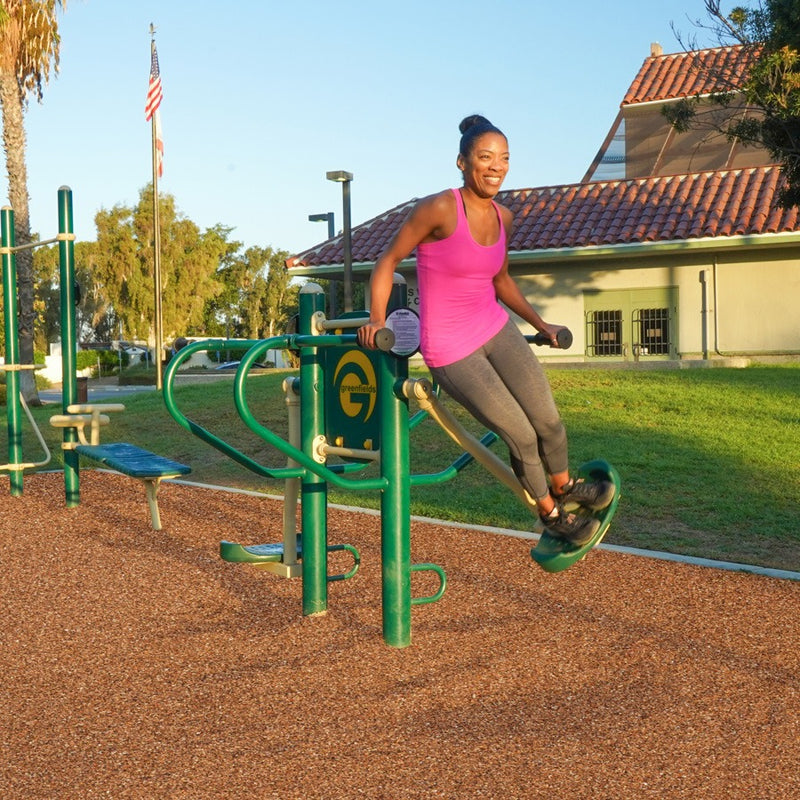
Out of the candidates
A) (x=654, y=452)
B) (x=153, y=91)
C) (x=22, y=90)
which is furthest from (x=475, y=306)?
(x=153, y=91)

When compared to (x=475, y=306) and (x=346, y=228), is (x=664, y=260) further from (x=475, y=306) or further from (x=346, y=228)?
(x=475, y=306)

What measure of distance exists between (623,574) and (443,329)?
2743 millimetres

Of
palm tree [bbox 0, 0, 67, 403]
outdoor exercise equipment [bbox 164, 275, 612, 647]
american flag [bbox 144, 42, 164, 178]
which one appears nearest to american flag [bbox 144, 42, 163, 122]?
american flag [bbox 144, 42, 164, 178]

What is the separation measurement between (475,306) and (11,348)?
6.35m

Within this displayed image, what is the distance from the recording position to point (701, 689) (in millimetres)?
4152

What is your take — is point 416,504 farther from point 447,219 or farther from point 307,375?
point 447,219

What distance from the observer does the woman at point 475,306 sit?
3.88 metres

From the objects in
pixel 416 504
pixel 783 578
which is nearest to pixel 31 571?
pixel 416 504

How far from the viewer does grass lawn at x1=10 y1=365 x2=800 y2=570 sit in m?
7.81

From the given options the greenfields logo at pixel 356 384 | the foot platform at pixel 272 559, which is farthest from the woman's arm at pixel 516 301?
the foot platform at pixel 272 559

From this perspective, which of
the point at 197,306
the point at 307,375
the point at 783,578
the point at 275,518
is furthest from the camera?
the point at 197,306

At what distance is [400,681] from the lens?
427 centimetres

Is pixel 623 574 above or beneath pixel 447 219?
beneath

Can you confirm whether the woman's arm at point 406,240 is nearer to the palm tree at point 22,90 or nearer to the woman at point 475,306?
the woman at point 475,306
